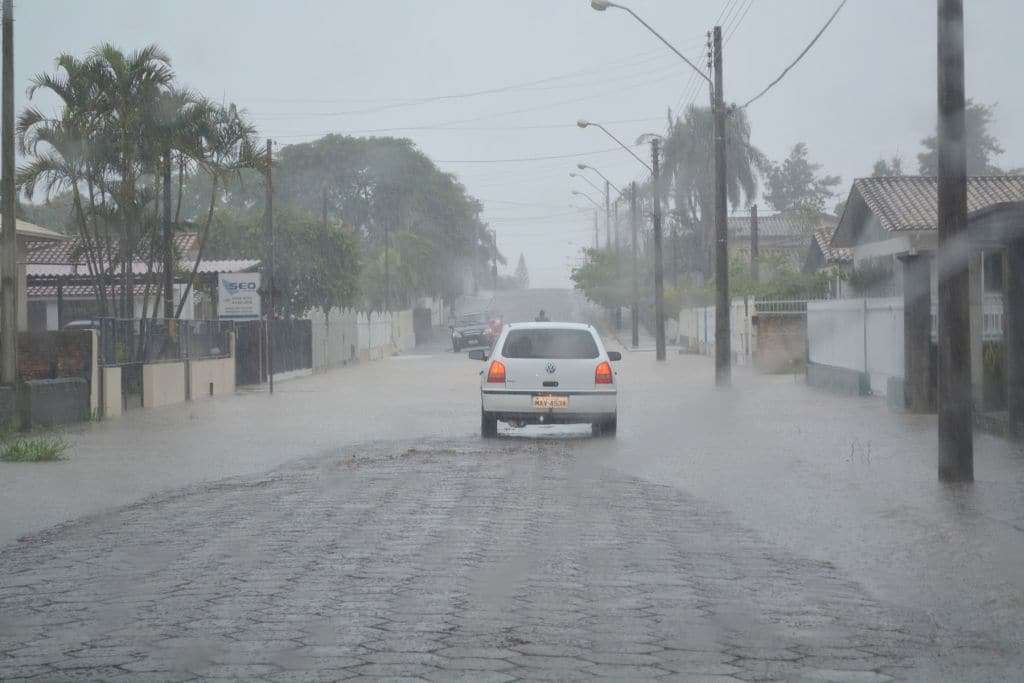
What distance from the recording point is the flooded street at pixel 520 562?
7.11 m

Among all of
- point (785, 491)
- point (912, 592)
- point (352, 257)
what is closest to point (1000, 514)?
point (785, 491)

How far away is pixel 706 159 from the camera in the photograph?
80.8 metres

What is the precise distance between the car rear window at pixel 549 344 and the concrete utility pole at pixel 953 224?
7538 mm

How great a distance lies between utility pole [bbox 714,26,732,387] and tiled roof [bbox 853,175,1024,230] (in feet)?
20.9

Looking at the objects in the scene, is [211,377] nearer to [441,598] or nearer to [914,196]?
[914,196]

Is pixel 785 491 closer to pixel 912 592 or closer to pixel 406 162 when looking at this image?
pixel 912 592

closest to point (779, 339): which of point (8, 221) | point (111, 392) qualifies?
point (111, 392)

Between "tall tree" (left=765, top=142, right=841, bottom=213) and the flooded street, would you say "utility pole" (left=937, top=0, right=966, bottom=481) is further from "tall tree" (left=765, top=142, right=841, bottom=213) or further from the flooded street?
"tall tree" (left=765, top=142, right=841, bottom=213)

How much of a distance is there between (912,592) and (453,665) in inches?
134

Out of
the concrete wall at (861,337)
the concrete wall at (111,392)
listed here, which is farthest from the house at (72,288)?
the concrete wall at (861,337)

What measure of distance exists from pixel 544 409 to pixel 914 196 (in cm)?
2684

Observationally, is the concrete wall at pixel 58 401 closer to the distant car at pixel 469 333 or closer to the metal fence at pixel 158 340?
the metal fence at pixel 158 340

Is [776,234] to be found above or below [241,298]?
above

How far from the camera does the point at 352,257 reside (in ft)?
226
